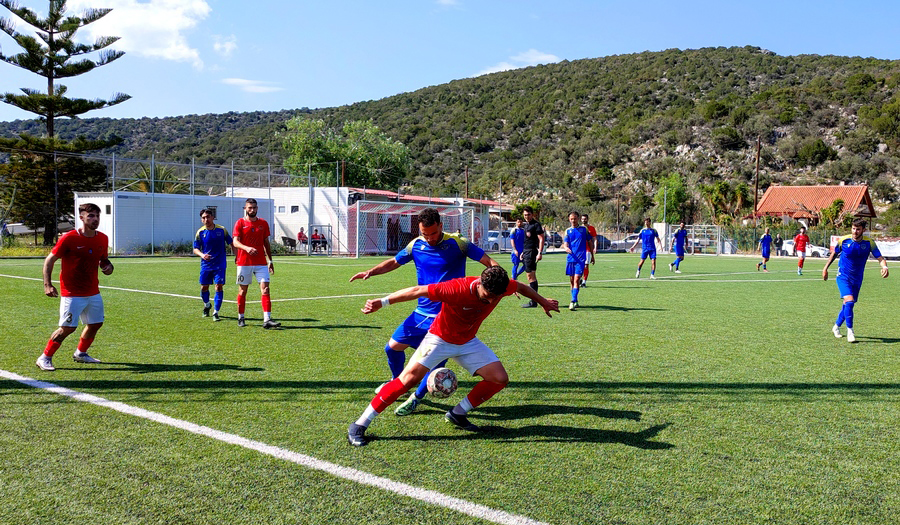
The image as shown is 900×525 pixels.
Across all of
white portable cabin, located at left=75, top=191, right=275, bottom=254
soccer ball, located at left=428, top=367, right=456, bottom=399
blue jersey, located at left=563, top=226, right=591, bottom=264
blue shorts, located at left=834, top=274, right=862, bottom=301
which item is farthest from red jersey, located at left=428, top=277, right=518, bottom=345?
white portable cabin, located at left=75, top=191, right=275, bottom=254

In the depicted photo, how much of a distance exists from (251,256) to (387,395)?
20.3ft

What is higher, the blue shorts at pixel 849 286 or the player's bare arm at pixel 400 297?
the player's bare arm at pixel 400 297

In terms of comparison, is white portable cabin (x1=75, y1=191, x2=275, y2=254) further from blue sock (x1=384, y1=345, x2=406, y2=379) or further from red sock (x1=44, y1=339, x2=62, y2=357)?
blue sock (x1=384, y1=345, x2=406, y2=379)

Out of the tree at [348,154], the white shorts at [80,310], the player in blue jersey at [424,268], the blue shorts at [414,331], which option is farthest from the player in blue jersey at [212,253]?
the tree at [348,154]

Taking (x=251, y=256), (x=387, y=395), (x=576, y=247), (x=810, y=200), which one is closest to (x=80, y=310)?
(x=251, y=256)

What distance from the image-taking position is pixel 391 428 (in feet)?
18.2

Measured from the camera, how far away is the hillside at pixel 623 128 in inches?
3034

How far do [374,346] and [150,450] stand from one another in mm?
4428

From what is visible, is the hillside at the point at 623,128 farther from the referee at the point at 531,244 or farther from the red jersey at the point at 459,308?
the red jersey at the point at 459,308

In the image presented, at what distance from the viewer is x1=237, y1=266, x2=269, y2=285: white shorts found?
34.6ft

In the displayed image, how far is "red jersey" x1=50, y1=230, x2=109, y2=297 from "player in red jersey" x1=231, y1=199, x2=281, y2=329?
300cm

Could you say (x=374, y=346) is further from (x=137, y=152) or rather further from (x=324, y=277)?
(x=137, y=152)

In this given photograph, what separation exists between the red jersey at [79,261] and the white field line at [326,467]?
131 cm

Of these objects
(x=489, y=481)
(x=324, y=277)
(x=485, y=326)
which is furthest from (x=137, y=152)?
(x=489, y=481)
